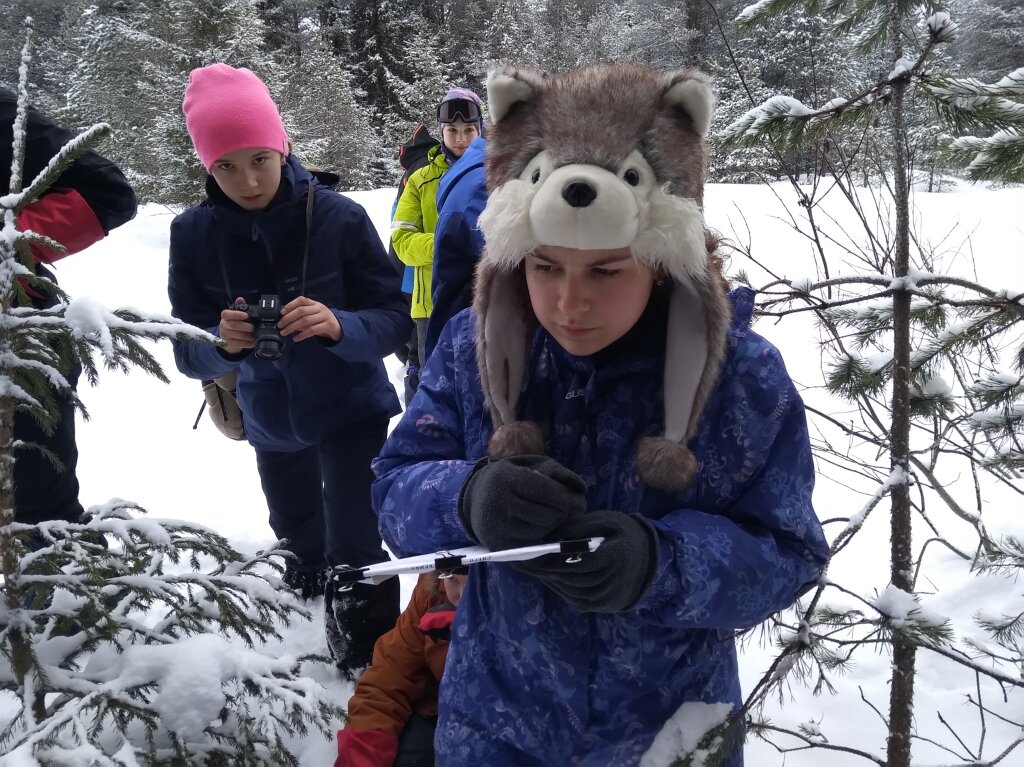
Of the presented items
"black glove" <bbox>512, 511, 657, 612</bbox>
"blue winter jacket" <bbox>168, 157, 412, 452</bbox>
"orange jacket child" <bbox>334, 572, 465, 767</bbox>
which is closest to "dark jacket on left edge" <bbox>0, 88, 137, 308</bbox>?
"blue winter jacket" <bbox>168, 157, 412, 452</bbox>

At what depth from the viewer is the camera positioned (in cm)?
189

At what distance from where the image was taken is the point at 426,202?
Result: 14.4ft

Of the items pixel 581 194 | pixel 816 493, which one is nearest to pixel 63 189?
pixel 581 194

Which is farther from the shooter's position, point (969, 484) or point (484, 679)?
point (969, 484)

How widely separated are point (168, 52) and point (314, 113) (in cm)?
413

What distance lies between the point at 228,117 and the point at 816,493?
4.04 metres

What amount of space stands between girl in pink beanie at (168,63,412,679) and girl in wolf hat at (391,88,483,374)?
5.95ft

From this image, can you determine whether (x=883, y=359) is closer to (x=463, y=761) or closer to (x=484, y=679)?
(x=484, y=679)

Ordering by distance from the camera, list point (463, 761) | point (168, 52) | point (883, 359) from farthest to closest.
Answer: point (168, 52)
point (883, 359)
point (463, 761)

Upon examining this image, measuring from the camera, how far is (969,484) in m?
4.62

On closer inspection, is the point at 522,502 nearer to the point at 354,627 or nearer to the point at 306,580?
the point at 354,627

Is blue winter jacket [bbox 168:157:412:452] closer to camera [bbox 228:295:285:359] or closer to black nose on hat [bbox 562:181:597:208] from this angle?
camera [bbox 228:295:285:359]

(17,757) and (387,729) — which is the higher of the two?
(17,757)

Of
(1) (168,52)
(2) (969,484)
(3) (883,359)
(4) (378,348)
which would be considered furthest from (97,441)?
(1) (168,52)
